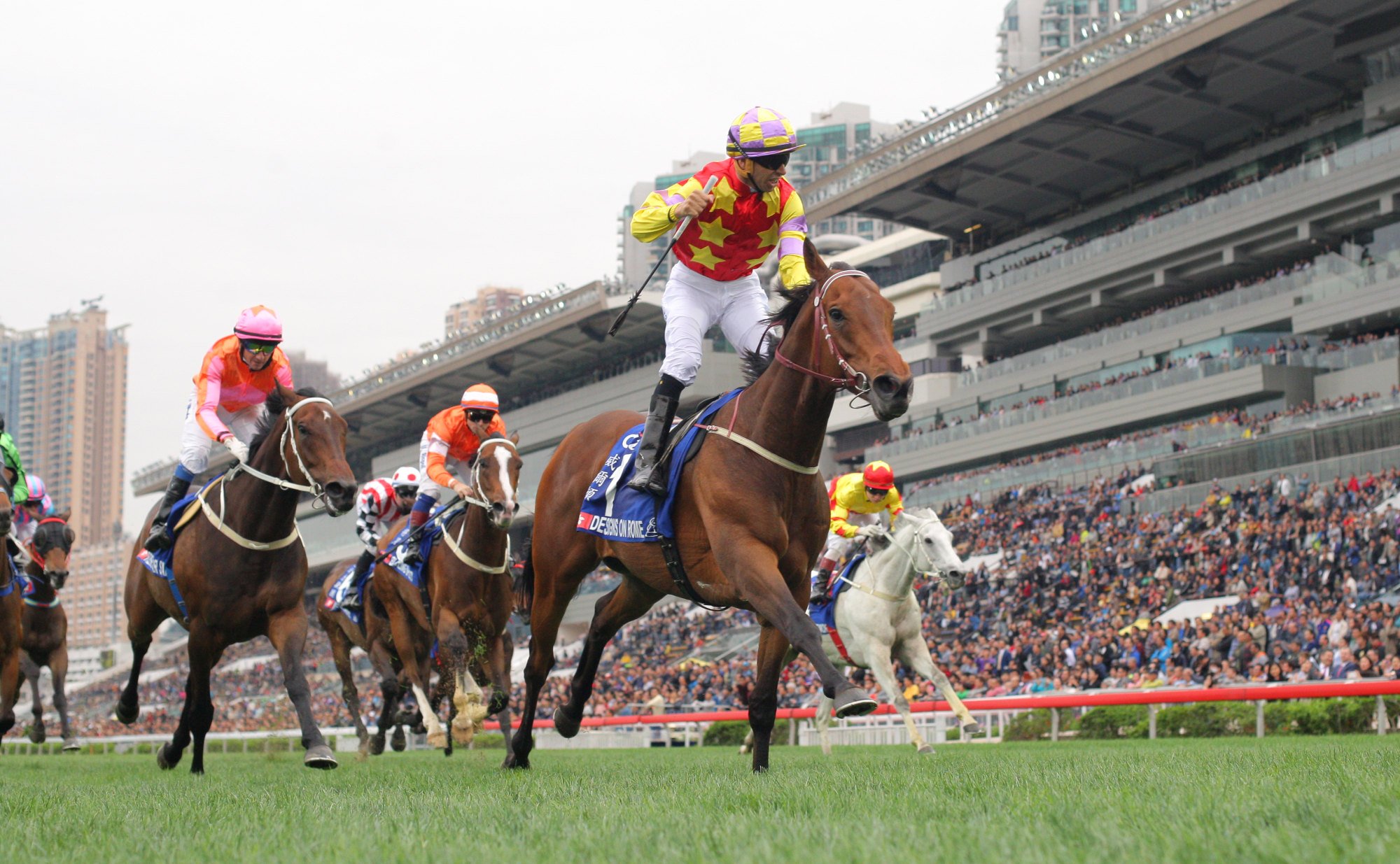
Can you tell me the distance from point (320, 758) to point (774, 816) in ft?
13.8

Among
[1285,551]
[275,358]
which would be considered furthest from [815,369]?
[1285,551]

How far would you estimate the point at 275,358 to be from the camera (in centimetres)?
894

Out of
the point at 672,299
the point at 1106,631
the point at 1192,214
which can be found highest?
the point at 1192,214

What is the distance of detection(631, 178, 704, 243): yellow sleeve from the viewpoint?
696cm

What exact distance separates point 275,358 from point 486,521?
207cm

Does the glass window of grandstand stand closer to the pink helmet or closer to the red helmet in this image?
the red helmet

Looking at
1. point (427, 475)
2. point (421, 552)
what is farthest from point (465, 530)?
point (427, 475)

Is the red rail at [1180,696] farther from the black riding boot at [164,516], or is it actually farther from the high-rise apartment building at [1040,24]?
the high-rise apartment building at [1040,24]

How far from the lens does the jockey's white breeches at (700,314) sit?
733 cm

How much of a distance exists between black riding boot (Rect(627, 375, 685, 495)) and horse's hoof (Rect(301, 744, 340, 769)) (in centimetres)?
219

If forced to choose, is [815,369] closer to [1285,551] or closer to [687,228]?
[687,228]

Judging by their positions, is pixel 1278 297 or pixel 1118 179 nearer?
pixel 1278 297

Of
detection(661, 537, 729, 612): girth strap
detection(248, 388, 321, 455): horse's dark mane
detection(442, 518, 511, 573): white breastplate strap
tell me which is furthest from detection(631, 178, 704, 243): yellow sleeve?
detection(442, 518, 511, 573): white breastplate strap

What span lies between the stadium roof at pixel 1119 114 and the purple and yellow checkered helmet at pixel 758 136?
29.3 meters
